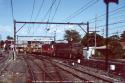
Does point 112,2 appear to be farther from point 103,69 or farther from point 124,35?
point 124,35

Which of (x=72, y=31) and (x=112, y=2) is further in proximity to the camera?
(x=72, y=31)

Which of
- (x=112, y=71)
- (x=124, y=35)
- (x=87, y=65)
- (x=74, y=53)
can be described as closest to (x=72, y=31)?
(x=124, y=35)

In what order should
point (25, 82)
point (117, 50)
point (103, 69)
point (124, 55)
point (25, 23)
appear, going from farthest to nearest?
point (124, 55) → point (117, 50) → point (25, 23) → point (103, 69) → point (25, 82)

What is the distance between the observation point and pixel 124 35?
122 meters

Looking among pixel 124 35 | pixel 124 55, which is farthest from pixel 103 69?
pixel 124 35

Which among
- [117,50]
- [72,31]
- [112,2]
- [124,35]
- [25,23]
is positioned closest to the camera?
[112,2]

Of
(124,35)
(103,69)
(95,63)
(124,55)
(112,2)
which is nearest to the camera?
(112,2)

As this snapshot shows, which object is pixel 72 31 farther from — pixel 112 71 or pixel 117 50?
pixel 112 71

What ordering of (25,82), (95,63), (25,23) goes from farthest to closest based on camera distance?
(25,23), (95,63), (25,82)

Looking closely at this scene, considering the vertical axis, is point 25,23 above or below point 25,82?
above

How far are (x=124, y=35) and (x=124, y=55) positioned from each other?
4977cm

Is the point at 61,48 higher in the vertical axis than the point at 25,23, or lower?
lower

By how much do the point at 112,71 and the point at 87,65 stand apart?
11.3 m

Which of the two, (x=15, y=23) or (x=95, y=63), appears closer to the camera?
(x=95, y=63)
